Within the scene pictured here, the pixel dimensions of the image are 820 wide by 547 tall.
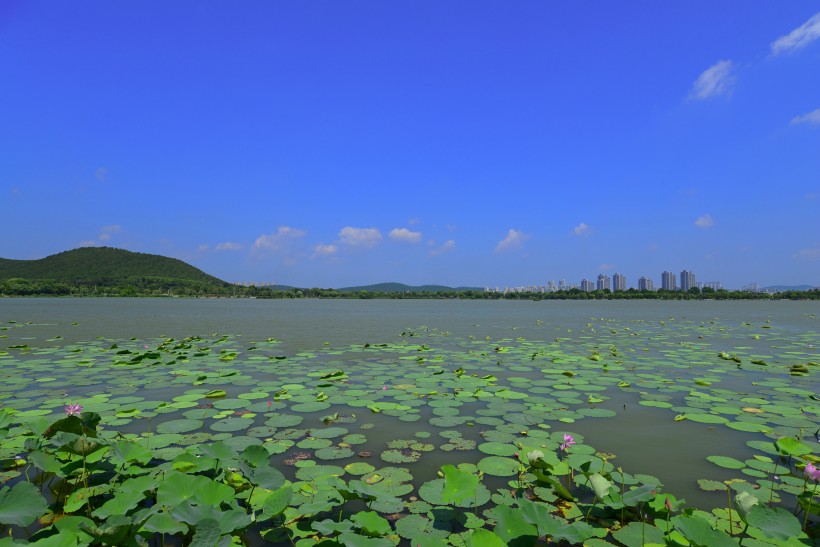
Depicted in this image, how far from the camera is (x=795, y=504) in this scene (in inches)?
109

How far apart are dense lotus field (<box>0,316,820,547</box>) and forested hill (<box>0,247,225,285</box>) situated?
98.9 metres

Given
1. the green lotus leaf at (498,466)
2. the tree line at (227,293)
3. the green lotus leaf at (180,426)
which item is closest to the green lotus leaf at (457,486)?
the green lotus leaf at (498,466)

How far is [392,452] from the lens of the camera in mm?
3668

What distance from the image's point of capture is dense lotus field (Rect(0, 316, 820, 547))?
7.13 ft

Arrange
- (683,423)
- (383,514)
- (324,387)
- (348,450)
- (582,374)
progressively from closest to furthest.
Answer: (383,514)
(348,450)
(683,423)
(324,387)
(582,374)

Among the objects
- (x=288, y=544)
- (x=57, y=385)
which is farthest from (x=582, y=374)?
(x=57, y=385)

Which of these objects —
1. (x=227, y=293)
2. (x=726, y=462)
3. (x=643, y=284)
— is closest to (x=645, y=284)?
(x=643, y=284)

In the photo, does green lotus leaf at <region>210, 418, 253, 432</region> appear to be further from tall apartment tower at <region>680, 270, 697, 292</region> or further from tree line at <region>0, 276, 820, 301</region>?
tall apartment tower at <region>680, 270, 697, 292</region>

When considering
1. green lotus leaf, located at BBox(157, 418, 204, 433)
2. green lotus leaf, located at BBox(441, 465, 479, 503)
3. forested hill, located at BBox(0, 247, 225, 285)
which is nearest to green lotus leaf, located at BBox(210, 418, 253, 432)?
green lotus leaf, located at BBox(157, 418, 204, 433)

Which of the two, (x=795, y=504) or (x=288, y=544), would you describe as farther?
(x=795, y=504)

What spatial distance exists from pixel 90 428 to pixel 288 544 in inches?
76.5

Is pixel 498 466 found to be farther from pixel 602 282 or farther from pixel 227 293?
pixel 602 282

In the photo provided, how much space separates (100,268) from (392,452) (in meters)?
113

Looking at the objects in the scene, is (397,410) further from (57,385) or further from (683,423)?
(57,385)
